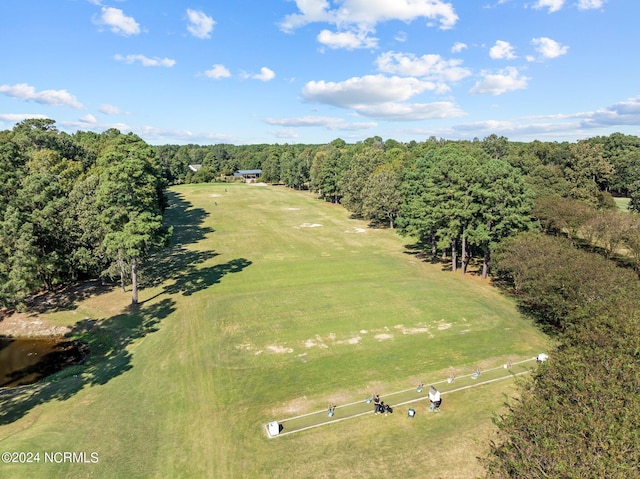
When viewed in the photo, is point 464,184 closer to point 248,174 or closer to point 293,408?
point 293,408

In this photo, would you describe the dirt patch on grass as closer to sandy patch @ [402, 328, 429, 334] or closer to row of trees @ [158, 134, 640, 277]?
sandy patch @ [402, 328, 429, 334]

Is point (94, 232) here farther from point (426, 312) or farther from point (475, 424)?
point (475, 424)

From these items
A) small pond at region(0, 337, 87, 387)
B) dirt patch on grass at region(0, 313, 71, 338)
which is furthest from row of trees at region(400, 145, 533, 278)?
dirt patch on grass at region(0, 313, 71, 338)

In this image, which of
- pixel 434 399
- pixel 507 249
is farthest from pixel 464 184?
pixel 434 399

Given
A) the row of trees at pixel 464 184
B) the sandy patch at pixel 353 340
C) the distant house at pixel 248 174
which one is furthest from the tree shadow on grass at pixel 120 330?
the distant house at pixel 248 174

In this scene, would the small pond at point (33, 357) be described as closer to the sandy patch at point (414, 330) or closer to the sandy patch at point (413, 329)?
the sandy patch at point (413, 329)

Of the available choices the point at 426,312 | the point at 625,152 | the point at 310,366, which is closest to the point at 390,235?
the point at 426,312

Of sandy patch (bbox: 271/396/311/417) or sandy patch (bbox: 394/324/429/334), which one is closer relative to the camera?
sandy patch (bbox: 271/396/311/417)

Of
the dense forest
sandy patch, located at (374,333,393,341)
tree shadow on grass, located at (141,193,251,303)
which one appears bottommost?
sandy patch, located at (374,333,393,341)
